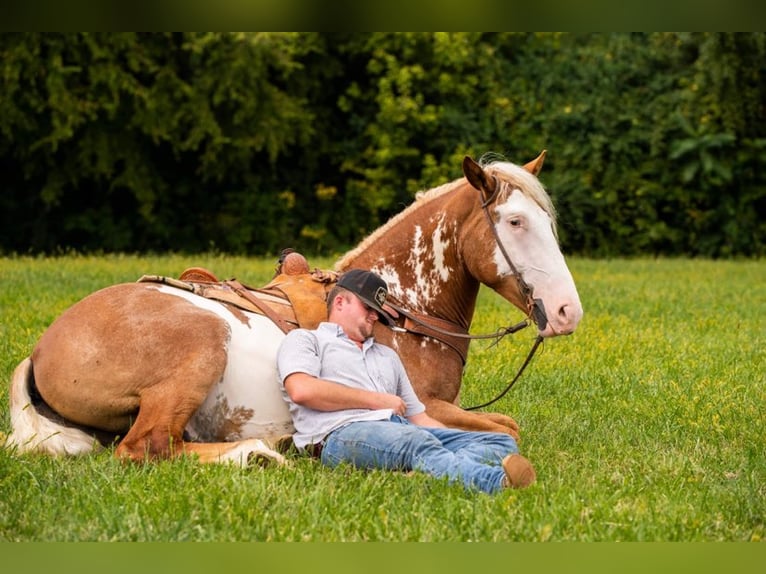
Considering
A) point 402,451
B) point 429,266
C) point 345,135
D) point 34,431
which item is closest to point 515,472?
point 402,451

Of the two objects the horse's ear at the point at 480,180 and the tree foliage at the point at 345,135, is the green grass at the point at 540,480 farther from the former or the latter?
the tree foliage at the point at 345,135

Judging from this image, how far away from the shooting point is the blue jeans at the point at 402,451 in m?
4.79

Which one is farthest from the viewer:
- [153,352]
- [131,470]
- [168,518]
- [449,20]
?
[153,352]

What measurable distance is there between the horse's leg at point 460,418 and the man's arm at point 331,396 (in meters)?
0.48

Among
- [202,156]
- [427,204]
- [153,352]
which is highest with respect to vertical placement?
[427,204]

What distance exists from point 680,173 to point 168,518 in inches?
941

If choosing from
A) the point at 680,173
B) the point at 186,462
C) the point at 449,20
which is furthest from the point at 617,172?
the point at 449,20

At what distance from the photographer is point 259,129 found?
26719 millimetres

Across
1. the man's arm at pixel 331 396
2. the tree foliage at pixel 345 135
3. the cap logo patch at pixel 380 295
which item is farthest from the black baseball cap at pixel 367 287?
the tree foliage at pixel 345 135

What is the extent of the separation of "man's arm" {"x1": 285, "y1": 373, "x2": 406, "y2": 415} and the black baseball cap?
1.59 ft

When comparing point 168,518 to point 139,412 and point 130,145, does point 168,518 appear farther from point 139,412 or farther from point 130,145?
point 130,145

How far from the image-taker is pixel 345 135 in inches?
1164

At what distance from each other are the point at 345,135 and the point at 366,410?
25037 millimetres

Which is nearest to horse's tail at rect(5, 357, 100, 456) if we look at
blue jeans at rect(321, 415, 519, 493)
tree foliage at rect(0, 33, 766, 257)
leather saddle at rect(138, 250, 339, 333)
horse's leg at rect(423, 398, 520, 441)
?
leather saddle at rect(138, 250, 339, 333)
